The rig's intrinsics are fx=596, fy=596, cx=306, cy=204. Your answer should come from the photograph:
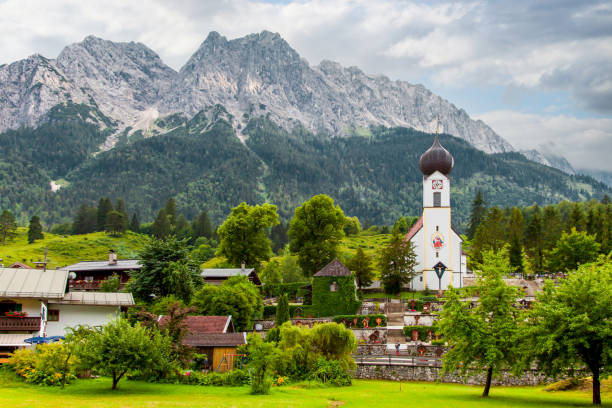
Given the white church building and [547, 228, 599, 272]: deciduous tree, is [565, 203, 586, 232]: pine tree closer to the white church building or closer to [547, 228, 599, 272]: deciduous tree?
[547, 228, 599, 272]: deciduous tree

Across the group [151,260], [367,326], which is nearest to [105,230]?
[151,260]

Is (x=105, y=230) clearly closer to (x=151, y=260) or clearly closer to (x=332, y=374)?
(x=151, y=260)

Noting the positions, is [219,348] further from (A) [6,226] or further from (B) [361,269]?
(A) [6,226]

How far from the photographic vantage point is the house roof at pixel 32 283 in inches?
1474

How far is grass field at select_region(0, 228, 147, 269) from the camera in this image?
363ft

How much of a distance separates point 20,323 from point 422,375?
89.4 ft

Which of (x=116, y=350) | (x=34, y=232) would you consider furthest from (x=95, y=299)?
(x=34, y=232)

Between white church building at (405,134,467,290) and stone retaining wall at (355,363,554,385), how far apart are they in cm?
3133

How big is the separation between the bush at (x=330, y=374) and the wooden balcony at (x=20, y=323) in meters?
18.0

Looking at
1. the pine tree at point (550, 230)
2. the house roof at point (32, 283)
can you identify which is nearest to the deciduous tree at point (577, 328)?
the house roof at point (32, 283)

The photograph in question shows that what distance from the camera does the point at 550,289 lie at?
30.8 meters

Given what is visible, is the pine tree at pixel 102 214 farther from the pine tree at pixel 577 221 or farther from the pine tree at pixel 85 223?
the pine tree at pixel 577 221

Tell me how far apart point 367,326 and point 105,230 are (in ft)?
322

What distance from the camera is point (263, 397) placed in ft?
97.3
